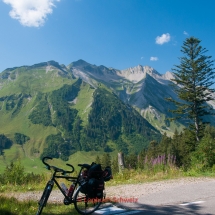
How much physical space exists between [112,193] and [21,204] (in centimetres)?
365

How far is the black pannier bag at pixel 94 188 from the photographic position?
6145 mm

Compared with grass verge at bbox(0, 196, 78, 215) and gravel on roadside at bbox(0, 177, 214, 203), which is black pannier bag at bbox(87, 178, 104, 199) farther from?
gravel on roadside at bbox(0, 177, 214, 203)

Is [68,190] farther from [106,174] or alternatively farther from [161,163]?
[161,163]

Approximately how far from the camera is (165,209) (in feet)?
22.1

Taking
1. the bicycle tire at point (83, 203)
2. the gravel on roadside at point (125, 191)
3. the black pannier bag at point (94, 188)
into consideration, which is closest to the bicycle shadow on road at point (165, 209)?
the bicycle tire at point (83, 203)

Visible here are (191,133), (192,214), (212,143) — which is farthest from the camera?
(191,133)

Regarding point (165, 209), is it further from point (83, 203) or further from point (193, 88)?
point (193, 88)

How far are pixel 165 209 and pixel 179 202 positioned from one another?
0.99 meters

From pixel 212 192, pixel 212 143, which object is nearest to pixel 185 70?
pixel 212 143

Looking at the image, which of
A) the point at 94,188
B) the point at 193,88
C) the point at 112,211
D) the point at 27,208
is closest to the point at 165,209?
the point at 112,211

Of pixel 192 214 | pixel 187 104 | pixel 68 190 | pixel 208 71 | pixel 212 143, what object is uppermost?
pixel 208 71

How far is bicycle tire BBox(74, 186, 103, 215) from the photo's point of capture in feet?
20.6

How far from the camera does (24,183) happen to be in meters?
12.6

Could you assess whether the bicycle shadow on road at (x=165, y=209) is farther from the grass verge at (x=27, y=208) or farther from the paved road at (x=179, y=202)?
the grass verge at (x=27, y=208)
